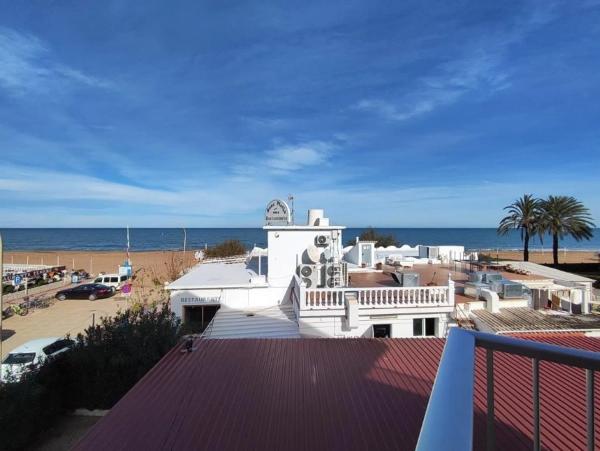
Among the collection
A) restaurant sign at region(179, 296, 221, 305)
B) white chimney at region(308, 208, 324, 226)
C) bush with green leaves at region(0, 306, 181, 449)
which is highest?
white chimney at region(308, 208, 324, 226)

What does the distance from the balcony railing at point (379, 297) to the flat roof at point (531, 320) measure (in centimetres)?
152

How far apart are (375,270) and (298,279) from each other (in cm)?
784

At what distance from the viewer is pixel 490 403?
1771 mm

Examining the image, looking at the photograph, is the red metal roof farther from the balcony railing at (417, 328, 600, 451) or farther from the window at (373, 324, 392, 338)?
the window at (373, 324, 392, 338)

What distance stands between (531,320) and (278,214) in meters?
11.0

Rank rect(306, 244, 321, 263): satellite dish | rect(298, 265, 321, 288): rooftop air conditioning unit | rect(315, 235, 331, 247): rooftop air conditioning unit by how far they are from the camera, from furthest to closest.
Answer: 1. rect(315, 235, 331, 247): rooftop air conditioning unit
2. rect(306, 244, 321, 263): satellite dish
3. rect(298, 265, 321, 288): rooftop air conditioning unit

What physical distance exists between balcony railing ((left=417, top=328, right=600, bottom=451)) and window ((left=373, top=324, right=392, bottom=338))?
10560mm

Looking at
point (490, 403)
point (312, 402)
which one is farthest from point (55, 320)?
point (490, 403)

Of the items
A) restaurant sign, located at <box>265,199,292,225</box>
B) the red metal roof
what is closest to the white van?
restaurant sign, located at <box>265,199,292,225</box>

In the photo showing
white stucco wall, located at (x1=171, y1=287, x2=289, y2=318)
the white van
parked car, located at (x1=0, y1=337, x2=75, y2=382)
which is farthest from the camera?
the white van

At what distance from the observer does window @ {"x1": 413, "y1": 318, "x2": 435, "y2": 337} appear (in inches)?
467

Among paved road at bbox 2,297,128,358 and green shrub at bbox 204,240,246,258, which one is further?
green shrub at bbox 204,240,246,258

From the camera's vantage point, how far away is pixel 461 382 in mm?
1302

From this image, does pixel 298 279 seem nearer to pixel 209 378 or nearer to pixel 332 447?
pixel 209 378
